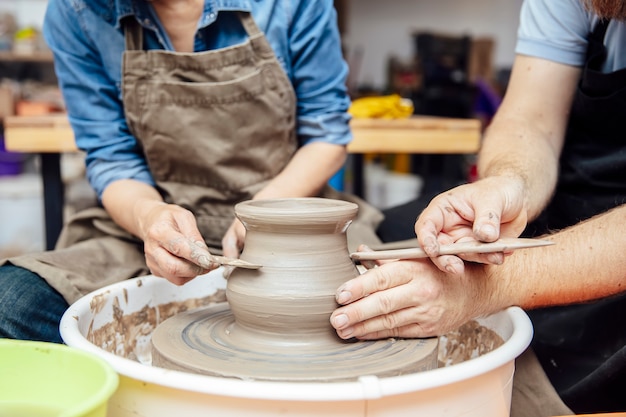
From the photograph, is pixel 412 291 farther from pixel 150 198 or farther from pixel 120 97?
pixel 120 97

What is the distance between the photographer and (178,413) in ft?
2.35

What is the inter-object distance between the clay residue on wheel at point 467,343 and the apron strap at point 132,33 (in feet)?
2.69

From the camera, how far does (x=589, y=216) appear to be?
4.06 ft

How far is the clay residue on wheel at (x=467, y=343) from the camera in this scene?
3.51 ft

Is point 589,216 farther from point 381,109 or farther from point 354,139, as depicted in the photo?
point 381,109

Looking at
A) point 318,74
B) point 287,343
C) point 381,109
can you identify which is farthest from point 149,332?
point 381,109

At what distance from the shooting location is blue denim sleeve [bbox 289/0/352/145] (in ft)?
4.39

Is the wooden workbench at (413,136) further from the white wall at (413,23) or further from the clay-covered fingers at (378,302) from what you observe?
the white wall at (413,23)

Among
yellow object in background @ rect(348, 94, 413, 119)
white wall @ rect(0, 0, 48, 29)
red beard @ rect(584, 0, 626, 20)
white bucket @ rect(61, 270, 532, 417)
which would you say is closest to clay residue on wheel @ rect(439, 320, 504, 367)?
white bucket @ rect(61, 270, 532, 417)

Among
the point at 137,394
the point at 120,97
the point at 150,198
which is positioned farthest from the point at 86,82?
the point at 137,394

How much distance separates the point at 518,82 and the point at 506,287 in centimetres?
58

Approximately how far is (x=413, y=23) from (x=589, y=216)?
6.01 meters

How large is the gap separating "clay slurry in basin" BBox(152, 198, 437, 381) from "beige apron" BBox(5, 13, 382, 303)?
1.28 ft

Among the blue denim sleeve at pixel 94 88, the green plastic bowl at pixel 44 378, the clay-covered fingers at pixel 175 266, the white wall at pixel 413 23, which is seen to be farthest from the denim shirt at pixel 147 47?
the white wall at pixel 413 23
